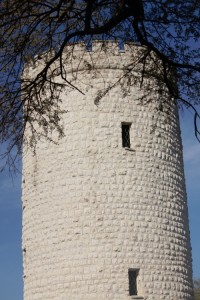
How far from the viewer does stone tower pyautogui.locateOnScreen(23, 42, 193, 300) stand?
43.9 feet

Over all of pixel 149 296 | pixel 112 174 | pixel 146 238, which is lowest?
pixel 149 296

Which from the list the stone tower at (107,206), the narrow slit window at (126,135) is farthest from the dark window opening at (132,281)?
Result: the narrow slit window at (126,135)

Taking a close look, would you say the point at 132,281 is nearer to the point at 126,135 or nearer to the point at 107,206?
the point at 107,206

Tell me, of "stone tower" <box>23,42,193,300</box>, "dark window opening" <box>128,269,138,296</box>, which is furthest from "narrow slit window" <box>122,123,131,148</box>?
"dark window opening" <box>128,269,138,296</box>

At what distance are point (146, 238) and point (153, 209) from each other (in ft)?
2.43

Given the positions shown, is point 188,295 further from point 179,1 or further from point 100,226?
point 179,1

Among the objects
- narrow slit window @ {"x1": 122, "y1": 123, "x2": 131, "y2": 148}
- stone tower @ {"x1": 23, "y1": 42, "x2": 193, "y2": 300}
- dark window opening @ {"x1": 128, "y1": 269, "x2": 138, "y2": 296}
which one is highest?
narrow slit window @ {"x1": 122, "y1": 123, "x2": 131, "y2": 148}

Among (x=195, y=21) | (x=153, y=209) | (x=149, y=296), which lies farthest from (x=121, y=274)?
(x=195, y=21)

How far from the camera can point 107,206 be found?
44.9 ft

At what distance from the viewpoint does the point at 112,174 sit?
13914mm

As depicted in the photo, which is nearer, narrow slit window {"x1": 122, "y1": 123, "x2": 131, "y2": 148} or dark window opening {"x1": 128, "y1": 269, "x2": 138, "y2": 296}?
dark window opening {"x1": 128, "y1": 269, "x2": 138, "y2": 296}

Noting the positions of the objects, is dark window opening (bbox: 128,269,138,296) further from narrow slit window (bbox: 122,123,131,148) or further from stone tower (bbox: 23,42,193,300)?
narrow slit window (bbox: 122,123,131,148)

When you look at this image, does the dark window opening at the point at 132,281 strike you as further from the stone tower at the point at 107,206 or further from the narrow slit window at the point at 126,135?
the narrow slit window at the point at 126,135

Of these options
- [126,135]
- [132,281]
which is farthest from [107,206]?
[126,135]
